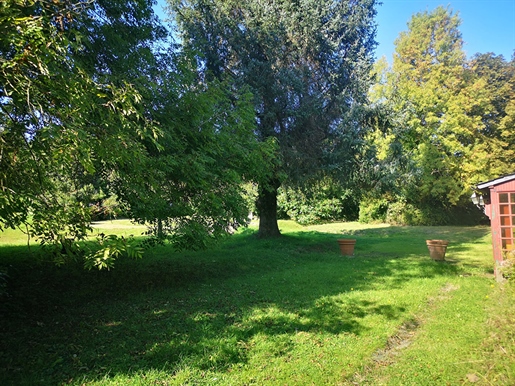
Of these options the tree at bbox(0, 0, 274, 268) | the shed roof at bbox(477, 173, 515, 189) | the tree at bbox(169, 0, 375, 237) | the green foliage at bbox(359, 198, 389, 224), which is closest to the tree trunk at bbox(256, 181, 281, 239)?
the tree at bbox(169, 0, 375, 237)

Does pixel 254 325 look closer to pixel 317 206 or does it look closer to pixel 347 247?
pixel 347 247

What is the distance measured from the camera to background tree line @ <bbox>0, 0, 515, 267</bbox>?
327 centimetres

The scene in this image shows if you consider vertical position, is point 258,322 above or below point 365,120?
below

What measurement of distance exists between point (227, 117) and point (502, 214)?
259 inches

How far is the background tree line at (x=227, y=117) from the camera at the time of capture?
3.27m

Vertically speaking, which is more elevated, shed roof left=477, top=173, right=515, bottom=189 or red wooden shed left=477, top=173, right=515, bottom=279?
shed roof left=477, top=173, right=515, bottom=189

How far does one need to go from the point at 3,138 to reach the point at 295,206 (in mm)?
24292

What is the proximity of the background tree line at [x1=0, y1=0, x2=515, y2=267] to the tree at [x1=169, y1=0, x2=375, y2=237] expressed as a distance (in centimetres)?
6

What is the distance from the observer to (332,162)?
12.3 metres

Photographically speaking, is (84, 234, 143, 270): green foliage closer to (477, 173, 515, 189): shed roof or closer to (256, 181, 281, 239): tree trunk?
(477, 173, 515, 189): shed roof

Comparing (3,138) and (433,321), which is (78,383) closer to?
(3,138)

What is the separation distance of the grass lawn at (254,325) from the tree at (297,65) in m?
4.59

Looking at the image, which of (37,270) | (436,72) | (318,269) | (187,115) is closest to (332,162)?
(318,269)

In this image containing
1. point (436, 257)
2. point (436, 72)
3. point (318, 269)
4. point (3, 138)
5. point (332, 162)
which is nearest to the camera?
→ point (3, 138)
